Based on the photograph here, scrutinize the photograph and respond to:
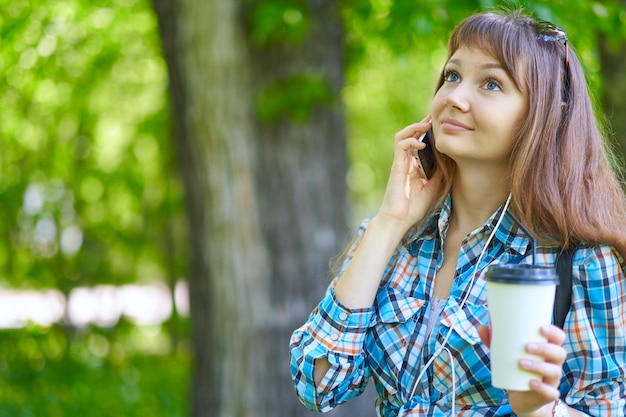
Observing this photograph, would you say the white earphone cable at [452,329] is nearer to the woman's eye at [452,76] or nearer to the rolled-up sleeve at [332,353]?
the rolled-up sleeve at [332,353]

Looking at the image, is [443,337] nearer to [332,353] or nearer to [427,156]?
[332,353]

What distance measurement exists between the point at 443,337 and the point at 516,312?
0.35 m

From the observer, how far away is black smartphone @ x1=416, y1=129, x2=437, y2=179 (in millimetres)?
2164

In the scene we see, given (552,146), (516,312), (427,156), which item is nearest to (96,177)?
(427,156)

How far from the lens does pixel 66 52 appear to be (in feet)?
21.8

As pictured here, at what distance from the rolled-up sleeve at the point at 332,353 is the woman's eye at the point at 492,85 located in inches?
24.3

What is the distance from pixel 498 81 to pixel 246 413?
290 cm

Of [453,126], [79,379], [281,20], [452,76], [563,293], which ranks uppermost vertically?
[281,20]

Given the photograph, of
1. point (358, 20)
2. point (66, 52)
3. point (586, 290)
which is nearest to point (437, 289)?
point (586, 290)

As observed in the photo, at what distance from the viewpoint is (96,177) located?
27.7ft

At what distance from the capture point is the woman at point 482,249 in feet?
5.89

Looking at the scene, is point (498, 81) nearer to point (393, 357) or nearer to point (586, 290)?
point (586, 290)

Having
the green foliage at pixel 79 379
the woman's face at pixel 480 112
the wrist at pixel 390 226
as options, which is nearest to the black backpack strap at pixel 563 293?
the woman's face at pixel 480 112

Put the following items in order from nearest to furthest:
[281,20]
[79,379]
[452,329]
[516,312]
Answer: [516,312]
[452,329]
[281,20]
[79,379]
